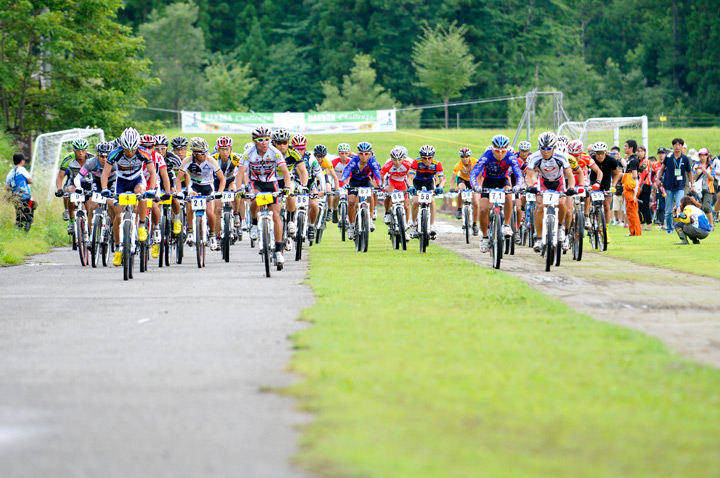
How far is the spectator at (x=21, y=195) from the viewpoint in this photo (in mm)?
27625

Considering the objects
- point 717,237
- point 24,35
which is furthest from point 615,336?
point 24,35

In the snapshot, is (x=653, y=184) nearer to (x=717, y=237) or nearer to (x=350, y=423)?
(x=717, y=237)

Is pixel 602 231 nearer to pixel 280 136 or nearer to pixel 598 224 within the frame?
pixel 598 224

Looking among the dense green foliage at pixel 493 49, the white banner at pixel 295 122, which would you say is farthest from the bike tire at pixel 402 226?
the dense green foliage at pixel 493 49

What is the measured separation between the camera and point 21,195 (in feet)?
90.5

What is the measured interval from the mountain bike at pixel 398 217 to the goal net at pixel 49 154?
13343 millimetres

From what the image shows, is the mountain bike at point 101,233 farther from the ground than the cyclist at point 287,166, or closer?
closer

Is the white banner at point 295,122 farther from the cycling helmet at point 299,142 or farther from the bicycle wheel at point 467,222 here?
the cycling helmet at point 299,142

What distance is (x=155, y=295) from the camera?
14.1m

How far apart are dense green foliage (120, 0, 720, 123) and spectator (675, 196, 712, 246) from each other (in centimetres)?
7053

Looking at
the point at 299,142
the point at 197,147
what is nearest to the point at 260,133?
the point at 197,147

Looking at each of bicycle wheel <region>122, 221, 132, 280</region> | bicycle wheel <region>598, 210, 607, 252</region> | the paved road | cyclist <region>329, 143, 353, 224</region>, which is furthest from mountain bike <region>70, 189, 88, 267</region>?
bicycle wheel <region>598, 210, 607, 252</region>

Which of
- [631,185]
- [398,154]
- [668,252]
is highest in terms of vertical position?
[398,154]

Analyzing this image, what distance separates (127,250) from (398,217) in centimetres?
739
